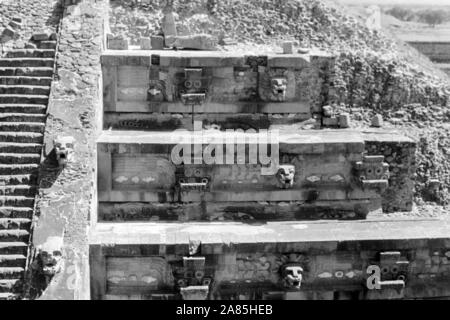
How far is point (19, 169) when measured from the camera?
13.6 meters

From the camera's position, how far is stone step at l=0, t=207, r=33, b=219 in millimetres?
12867

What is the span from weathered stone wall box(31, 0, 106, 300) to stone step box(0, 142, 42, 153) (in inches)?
12.2

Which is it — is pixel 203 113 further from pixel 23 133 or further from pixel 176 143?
pixel 23 133

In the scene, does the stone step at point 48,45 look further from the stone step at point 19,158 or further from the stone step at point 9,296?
the stone step at point 9,296

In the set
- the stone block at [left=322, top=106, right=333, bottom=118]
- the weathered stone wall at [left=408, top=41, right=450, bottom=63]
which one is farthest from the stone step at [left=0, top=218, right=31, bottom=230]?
the weathered stone wall at [left=408, top=41, right=450, bottom=63]

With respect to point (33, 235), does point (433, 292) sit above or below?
below

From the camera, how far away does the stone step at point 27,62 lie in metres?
15.9

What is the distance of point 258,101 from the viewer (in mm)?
16938

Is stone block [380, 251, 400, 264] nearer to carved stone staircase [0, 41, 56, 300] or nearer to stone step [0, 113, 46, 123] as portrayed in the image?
carved stone staircase [0, 41, 56, 300]

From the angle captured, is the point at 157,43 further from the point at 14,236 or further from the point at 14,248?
the point at 14,248

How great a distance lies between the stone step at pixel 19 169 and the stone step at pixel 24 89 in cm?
231

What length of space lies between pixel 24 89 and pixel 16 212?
3.66 m
